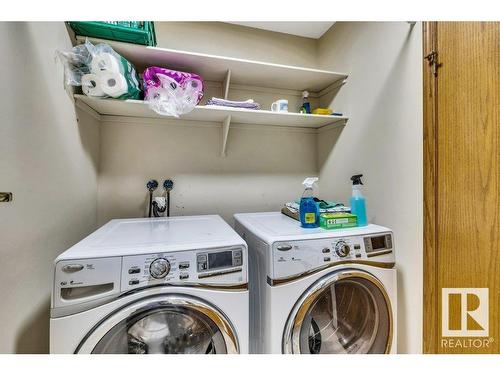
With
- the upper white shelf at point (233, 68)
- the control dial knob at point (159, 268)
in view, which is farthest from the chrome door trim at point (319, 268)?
the upper white shelf at point (233, 68)

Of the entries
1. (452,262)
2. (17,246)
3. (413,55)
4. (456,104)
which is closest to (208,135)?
(17,246)

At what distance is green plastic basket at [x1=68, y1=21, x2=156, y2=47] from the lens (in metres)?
1.18

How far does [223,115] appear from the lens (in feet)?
5.30

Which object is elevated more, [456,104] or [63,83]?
[63,83]

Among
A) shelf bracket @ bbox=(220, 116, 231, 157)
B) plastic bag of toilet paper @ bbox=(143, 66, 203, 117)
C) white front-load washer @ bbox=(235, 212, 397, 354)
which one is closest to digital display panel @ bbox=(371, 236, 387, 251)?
white front-load washer @ bbox=(235, 212, 397, 354)

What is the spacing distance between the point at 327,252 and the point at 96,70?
1.52m

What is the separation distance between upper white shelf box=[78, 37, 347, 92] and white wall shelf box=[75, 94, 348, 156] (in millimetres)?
320

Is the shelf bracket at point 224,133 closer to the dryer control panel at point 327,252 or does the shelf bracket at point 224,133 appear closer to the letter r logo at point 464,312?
the dryer control panel at point 327,252

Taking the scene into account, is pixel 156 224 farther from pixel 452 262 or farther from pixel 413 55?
pixel 413 55

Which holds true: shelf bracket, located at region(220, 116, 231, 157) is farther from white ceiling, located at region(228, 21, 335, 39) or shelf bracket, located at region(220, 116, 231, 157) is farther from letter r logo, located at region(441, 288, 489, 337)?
letter r logo, located at region(441, 288, 489, 337)

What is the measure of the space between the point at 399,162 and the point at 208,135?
136cm

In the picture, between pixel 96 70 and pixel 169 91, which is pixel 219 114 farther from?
pixel 96 70

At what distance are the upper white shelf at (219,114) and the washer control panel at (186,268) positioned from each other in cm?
95

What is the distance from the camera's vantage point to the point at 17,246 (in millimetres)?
846
